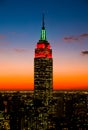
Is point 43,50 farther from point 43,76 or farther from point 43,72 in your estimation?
point 43,76

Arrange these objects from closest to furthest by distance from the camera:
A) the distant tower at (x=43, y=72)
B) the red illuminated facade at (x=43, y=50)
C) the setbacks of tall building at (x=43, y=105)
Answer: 1. the setbacks of tall building at (x=43, y=105)
2. the red illuminated facade at (x=43, y=50)
3. the distant tower at (x=43, y=72)

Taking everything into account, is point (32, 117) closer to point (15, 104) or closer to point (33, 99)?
point (15, 104)

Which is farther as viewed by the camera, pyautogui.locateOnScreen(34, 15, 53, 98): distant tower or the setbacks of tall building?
pyautogui.locateOnScreen(34, 15, 53, 98): distant tower

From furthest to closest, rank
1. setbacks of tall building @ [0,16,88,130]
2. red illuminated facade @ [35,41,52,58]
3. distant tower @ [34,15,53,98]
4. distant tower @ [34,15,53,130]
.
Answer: distant tower @ [34,15,53,98], red illuminated facade @ [35,41,52,58], distant tower @ [34,15,53,130], setbacks of tall building @ [0,16,88,130]

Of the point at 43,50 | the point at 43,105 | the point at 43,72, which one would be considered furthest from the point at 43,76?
the point at 43,105

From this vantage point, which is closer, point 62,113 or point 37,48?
point 62,113

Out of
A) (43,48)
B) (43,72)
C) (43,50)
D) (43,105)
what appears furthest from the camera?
(43,72)

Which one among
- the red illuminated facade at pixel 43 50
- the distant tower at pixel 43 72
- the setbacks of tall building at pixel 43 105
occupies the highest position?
the red illuminated facade at pixel 43 50

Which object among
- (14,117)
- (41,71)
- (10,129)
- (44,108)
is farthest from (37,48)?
(10,129)
